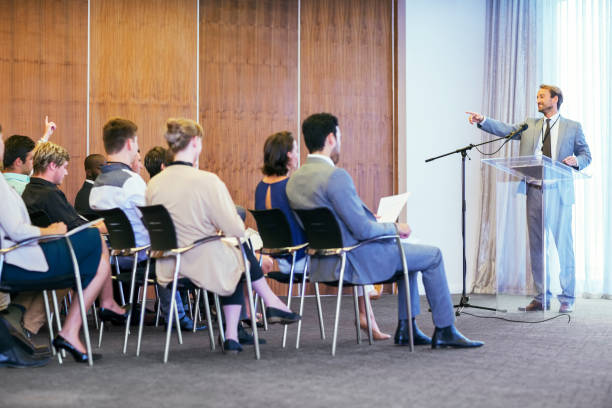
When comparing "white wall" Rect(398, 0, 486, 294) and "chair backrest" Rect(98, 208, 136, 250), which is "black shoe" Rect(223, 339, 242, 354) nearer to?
"chair backrest" Rect(98, 208, 136, 250)

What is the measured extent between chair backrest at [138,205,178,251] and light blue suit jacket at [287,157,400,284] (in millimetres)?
723

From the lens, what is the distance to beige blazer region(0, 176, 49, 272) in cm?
348

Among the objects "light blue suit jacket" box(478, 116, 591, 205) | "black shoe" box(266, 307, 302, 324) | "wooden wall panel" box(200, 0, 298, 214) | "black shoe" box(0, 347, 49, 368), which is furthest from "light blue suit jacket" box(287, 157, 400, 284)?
"wooden wall panel" box(200, 0, 298, 214)

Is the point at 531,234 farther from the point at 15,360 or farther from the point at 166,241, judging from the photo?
the point at 15,360

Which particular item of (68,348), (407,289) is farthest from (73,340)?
(407,289)

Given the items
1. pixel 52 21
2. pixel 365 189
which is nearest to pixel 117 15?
pixel 52 21

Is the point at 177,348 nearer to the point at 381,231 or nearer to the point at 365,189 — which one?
the point at 381,231

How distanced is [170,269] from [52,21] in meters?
4.34

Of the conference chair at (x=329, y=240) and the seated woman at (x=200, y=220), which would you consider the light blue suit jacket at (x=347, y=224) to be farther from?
the seated woman at (x=200, y=220)

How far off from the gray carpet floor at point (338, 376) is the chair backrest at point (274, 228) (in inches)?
23.7

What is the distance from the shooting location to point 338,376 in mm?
3330

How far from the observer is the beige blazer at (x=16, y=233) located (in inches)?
137

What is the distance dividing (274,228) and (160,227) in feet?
3.01

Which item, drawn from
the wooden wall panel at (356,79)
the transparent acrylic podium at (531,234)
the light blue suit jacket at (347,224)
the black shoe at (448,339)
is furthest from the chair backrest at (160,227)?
the wooden wall panel at (356,79)
